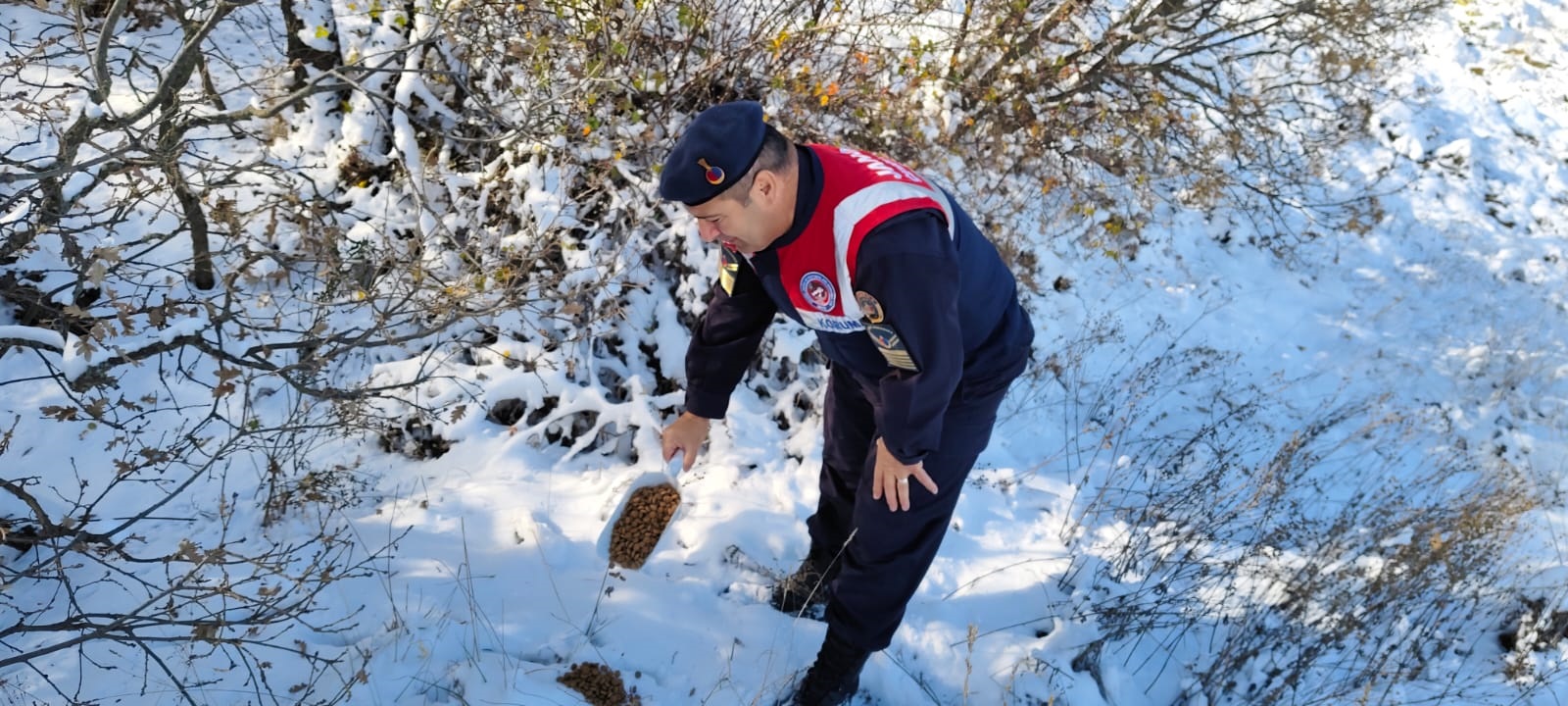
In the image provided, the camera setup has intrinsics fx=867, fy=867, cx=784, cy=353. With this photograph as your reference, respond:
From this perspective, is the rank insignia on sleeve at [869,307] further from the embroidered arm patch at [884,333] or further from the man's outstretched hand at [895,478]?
the man's outstretched hand at [895,478]

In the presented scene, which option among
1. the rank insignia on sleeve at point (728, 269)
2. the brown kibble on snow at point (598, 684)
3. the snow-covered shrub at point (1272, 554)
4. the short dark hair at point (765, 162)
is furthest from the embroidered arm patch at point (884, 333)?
the snow-covered shrub at point (1272, 554)

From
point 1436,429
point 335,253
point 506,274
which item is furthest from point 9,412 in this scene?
point 1436,429

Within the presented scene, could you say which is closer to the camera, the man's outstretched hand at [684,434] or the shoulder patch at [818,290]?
the shoulder patch at [818,290]

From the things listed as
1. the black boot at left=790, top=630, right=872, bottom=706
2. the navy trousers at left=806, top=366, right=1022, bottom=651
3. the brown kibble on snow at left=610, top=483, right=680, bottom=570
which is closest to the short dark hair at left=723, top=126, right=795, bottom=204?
the navy trousers at left=806, top=366, right=1022, bottom=651

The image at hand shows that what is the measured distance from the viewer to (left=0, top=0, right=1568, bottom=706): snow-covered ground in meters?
2.65

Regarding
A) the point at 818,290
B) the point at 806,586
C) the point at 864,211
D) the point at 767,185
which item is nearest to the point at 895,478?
the point at 818,290

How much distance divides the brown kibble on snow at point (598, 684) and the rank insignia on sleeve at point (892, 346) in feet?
4.31

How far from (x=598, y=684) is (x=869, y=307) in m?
1.42

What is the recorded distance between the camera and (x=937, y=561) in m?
3.23

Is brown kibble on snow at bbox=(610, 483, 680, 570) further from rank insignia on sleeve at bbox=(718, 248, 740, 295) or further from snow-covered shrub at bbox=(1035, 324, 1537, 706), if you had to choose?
snow-covered shrub at bbox=(1035, 324, 1537, 706)

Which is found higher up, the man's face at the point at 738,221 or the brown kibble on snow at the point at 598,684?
the man's face at the point at 738,221

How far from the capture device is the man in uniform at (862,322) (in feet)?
5.69

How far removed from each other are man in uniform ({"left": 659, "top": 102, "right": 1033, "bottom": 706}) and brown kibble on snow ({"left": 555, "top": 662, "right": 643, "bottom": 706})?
520 mm

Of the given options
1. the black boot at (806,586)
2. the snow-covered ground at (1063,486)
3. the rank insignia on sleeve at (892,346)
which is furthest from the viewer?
the black boot at (806,586)
